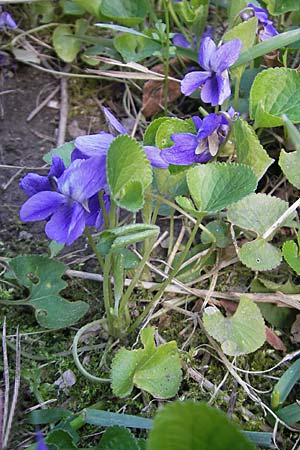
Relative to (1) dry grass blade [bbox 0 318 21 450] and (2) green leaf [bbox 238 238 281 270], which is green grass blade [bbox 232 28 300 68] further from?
(1) dry grass blade [bbox 0 318 21 450]

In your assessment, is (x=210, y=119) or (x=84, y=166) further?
(x=210, y=119)

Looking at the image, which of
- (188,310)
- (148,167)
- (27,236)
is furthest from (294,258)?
(27,236)

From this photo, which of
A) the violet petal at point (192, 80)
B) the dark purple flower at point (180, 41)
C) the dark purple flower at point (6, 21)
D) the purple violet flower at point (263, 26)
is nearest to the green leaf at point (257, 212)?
the violet petal at point (192, 80)

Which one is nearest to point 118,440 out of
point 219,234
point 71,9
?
point 219,234

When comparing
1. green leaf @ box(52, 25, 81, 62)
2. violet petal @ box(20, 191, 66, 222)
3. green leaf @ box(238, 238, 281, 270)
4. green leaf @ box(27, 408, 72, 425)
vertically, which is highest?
violet petal @ box(20, 191, 66, 222)

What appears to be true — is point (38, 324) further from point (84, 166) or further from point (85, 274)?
point (84, 166)

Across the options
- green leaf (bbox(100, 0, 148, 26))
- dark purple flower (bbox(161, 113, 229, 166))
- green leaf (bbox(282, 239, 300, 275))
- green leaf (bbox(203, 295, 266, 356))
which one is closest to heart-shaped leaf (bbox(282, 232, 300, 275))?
green leaf (bbox(282, 239, 300, 275))

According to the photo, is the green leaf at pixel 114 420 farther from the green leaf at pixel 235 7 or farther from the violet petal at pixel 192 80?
the green leaf at pixel 235 7
